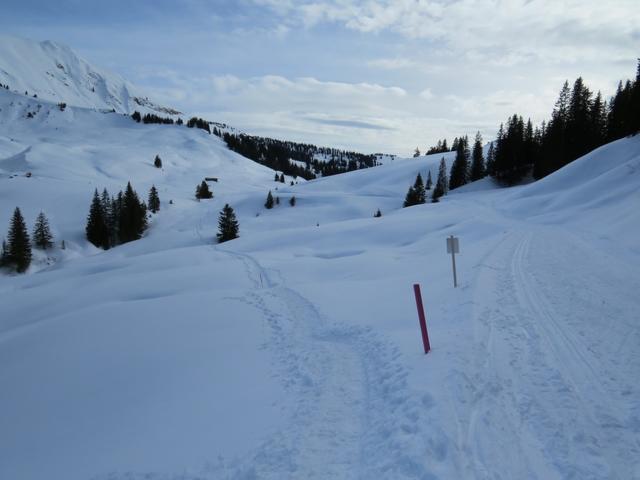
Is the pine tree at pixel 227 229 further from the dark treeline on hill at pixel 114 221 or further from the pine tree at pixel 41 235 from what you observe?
the pine tree at pixel 41 235

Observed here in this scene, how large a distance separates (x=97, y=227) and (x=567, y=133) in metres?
81.5

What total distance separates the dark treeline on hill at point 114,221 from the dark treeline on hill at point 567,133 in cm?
6970

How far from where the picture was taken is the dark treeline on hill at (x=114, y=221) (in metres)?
62.5

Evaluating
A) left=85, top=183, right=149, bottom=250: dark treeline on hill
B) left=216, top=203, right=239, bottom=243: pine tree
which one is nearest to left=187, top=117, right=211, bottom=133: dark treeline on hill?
left=85, top=183, right=149, bottom=250: dark treeline on hill

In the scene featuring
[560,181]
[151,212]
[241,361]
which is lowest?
[151,212]

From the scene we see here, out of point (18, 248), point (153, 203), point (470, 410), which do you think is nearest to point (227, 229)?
point (18, 248)

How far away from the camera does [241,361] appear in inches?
333

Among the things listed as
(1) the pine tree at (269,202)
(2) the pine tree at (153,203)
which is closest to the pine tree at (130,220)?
(2) the pine tree at (153,203)

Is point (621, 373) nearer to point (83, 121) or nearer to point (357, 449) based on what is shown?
point (357, 449)

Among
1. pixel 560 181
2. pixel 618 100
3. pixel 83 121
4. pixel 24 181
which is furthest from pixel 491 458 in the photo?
pixel 83 121

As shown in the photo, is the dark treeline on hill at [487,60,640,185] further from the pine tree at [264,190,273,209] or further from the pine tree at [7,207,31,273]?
the pine tree at [7,207,31,273]

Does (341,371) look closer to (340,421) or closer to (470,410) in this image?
(340,421)

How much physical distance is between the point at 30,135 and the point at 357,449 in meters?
198

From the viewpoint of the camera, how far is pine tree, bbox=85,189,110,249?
204 feet
